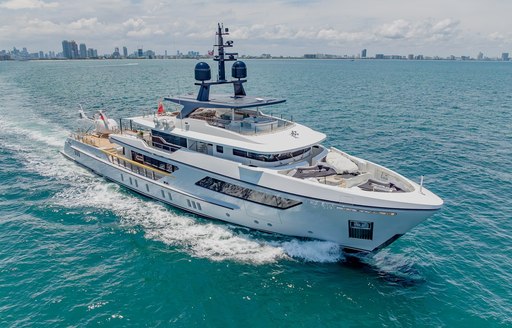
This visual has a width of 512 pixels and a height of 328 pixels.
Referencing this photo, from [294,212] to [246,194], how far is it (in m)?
3.15

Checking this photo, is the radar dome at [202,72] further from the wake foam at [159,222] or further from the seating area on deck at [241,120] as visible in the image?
the wake foam at [159,222]

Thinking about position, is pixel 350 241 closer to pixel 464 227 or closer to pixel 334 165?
pixel 334 165

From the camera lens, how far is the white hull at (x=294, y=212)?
55.7ft

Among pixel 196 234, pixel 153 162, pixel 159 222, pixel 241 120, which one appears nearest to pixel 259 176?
pixel 196 234

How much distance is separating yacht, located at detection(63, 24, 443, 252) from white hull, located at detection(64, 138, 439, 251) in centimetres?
5

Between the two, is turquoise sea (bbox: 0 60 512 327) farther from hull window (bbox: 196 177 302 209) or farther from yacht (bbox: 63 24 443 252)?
hull window (bbox: 196 177 302 209)

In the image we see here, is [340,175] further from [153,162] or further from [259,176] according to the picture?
[153,162]

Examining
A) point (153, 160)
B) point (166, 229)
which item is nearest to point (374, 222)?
point (166, 229)

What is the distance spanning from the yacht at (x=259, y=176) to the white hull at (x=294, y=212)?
0.05 meters

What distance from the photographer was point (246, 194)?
20.4 meters

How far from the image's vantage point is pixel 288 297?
618 inches

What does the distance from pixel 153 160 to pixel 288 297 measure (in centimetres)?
1461

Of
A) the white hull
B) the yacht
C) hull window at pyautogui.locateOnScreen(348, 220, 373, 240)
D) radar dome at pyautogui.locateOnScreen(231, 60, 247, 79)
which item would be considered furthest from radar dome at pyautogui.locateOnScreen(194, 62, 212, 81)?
hull window at pyautogui.locateOnScreen(348, 220, 373, 240)

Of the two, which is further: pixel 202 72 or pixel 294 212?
pixel 202 72
